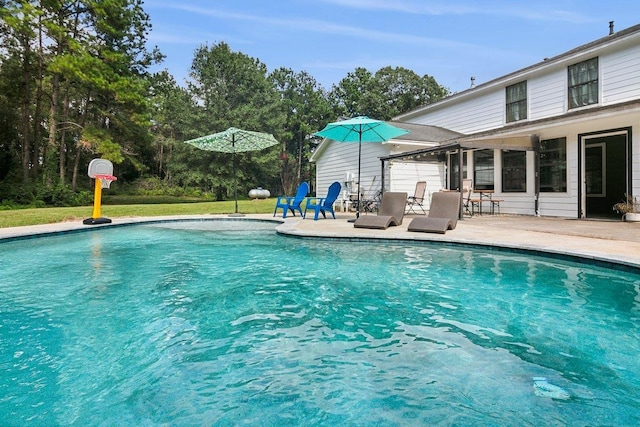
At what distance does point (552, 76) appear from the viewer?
1194 centimetres

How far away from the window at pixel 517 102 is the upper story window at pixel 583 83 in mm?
1591

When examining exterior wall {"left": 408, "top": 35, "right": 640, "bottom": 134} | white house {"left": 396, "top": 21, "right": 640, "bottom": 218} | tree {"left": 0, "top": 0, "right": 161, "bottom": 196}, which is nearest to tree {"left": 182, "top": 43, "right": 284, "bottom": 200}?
tree {"left": 0, "top": 0, "right": 161, "bottom": 196}

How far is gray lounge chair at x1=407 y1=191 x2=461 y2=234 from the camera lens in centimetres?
762

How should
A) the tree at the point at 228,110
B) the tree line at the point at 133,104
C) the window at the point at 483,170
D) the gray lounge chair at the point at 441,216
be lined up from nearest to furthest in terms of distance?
the gray lounge chair at the point at 441,216 < the window at the point at 483,170 < the tree line at the point at 133,104 < the tree at the point at 228,110

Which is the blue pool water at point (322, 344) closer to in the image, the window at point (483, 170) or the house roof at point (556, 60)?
the house roof at point (556, 60)

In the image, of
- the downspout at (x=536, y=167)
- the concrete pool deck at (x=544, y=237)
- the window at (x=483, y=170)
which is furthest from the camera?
the window at (x=483, y=170)

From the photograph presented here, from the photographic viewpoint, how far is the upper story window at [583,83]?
35.5 feet

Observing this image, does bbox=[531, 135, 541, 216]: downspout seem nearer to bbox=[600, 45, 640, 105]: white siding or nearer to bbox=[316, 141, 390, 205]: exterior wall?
bbox=[600, 45, 640, 105]: white siding

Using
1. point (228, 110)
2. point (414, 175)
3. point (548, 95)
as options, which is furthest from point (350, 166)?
point (228, 110)

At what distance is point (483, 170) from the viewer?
13625mm

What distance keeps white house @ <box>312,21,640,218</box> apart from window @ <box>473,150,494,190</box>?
0.12ft

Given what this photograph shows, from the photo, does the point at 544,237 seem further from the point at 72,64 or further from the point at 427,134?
the point at 72,64

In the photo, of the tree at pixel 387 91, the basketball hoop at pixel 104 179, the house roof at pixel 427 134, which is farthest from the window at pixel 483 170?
the tree at pixel 387 91

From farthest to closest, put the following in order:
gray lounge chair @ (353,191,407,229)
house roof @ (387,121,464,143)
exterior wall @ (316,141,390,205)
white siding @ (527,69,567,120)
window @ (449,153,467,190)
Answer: exterior wall @ (316,141,390,205) < window @ (449,153,467,190) < house roof @ (387,121,464,143) < white siding @ (527,69,567,120) < gray lounge chair @ (353,191,407,229)
